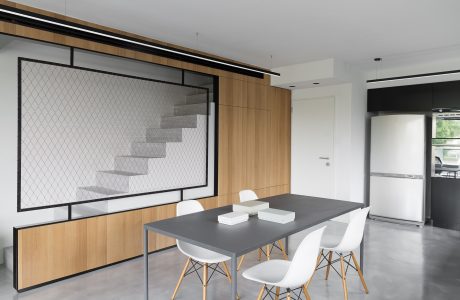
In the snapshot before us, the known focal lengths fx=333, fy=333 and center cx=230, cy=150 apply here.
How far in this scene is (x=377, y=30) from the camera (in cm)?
405

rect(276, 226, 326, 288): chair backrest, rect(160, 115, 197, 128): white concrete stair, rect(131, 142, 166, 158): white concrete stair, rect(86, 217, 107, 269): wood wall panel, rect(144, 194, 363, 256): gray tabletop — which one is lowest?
rect(86, 217, 107, 269): wood wall panel

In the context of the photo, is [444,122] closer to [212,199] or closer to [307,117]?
[307,117]

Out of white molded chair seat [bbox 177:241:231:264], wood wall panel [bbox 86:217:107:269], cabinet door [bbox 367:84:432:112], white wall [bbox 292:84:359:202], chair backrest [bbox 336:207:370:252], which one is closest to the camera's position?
white molded chair seat [bbox 177:241:231:264]

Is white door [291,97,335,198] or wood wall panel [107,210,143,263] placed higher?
white door [291,97,335,198]

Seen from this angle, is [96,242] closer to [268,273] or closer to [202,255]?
[202,255]

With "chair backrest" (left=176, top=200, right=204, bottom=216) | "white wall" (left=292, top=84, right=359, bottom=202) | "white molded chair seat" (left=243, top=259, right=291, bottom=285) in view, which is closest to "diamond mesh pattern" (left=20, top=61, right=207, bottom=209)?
"chair backrest" (left=176, top=200, right=204, bottom=216)

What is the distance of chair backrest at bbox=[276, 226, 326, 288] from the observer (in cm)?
229

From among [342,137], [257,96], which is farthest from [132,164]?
[342,137]

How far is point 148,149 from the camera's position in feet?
16.0

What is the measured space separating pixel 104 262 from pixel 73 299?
79 centimetres

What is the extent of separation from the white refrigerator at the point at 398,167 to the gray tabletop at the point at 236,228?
3026 millimetres

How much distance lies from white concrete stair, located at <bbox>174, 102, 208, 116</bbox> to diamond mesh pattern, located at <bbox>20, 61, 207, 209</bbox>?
A: 0.89 ft

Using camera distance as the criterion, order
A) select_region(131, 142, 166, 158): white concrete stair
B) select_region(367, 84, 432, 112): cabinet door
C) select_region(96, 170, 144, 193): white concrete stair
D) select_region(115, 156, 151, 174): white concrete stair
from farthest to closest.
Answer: select_region(367, 84, 432, 112): cabinet door < select_region(131, 142, 166, 158): white concrete stair < select_region(115, 156, 151, 174): white concrete stair < select_region(96, 170, 144, 193): white concrete stair

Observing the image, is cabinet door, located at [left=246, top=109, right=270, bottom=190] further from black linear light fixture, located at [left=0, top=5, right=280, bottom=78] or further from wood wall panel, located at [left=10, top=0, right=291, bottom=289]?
black linear light fixture, located at [left=0, top=5, right=280, bottom=78]
